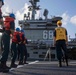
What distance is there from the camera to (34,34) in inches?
1168

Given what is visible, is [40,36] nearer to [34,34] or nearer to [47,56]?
[34,34]

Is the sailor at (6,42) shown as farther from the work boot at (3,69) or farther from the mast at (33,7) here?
the mast at (33,7)

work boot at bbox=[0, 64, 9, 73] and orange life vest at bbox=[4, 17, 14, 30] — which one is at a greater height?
orange life vest at bbox=[4, 17, 14, 30]

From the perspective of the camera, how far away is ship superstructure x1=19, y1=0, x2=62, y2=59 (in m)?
27.8

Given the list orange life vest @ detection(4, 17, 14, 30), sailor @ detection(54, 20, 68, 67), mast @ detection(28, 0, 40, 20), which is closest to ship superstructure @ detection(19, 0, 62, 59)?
mast @ detection(28, 0, 40, 20)

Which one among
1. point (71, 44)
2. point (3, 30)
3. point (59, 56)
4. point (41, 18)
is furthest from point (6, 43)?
point (41, 18)

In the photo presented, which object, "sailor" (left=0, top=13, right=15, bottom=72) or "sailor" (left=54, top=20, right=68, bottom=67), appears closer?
"sailor" (left=0, top=13, right=15, bottom=72)

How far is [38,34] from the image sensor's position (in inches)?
1164

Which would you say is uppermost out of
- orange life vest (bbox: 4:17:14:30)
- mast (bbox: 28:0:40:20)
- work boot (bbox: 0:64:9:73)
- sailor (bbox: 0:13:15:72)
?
mast (bbox: 28:0:40:20)

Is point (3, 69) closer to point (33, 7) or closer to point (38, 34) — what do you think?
point (38, 34)

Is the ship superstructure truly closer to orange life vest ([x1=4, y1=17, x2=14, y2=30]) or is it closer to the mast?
the mast

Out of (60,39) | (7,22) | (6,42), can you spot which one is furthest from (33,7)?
→ (6,42)

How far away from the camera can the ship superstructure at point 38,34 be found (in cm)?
2777

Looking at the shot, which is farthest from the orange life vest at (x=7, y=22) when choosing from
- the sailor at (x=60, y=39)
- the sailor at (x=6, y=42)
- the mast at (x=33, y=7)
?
the mast at (x=33, y=7)
